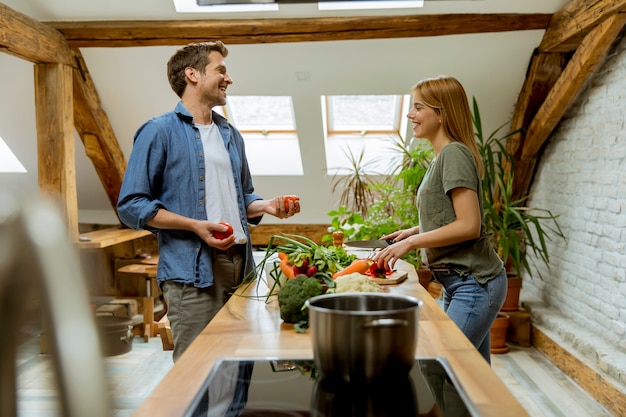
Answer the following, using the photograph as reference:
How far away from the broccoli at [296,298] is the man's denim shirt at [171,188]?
66cm

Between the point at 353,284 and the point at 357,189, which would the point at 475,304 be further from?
the point at 357,189

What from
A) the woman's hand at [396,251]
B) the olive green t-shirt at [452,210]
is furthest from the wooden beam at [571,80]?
the woman's hand at [396,251]

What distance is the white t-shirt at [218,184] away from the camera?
217 centimetres

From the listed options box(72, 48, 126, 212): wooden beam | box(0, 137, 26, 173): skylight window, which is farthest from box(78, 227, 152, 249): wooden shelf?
box(0, 137, 26, 173): skylight window

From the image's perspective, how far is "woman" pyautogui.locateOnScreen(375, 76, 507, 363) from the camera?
1.89 meters

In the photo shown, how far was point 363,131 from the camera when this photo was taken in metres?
5.72

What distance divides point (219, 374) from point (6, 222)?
0.82 m

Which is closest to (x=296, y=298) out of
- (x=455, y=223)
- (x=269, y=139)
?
(x=455, y=223)

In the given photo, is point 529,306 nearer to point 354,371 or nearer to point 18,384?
point 354,371

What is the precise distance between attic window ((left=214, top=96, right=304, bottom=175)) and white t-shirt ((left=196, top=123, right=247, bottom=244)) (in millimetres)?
3481

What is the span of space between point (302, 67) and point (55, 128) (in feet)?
5.93

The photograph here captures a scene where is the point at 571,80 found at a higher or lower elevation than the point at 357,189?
higher

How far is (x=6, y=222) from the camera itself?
33 cm

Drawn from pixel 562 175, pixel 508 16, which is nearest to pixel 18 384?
pixel 508 16
